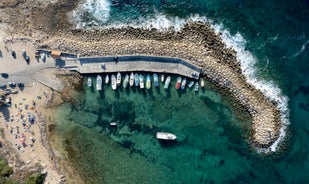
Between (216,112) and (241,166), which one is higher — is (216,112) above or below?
above

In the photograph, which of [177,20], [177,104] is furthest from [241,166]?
[177,20]

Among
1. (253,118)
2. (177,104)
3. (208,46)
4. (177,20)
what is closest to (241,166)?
(253,118)

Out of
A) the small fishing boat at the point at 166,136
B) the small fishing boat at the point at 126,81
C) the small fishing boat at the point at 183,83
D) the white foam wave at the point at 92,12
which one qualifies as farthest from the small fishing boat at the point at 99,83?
the small fishing boat at the point at 183,83

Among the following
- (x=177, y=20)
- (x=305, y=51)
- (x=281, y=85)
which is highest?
(x=177, y=20)

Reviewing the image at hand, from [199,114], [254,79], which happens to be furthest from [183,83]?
[254,79]

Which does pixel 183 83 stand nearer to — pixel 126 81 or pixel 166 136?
pixel 166 136

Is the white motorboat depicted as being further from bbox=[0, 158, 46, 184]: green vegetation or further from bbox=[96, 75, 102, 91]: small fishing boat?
bbox=[0, 158, 46, 184]: green vegetation

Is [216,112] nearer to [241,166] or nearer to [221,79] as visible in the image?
[221,79]
